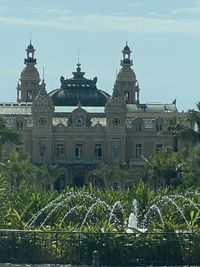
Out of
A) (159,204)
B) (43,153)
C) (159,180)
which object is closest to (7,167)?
(159,180)

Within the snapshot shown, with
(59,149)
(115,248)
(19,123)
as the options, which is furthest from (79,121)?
(115,248)

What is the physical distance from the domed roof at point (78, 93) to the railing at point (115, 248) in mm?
93271

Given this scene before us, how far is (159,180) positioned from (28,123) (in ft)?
131

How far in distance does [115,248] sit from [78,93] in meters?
97.6

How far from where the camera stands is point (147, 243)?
103 ft

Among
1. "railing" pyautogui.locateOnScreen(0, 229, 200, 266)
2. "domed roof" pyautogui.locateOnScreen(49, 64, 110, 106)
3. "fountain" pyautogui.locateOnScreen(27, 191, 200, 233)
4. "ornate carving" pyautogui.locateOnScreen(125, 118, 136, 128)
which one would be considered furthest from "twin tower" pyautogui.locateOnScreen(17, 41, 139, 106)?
"railing" pyautogui.locateOnScreen(0, 229, 200, 266)

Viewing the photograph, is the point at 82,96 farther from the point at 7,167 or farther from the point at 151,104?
the point at 7,167

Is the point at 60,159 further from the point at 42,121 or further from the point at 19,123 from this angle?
the point at 19,123

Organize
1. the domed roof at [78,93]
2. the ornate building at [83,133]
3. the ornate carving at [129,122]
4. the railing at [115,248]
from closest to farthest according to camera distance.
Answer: the railing at [115,248] < the ornate building at [83,133] < the ornate carving at [129,122] < the domed roof at [78,93]

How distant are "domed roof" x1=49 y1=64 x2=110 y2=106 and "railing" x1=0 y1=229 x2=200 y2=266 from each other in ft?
306

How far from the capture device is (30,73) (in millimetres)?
130875

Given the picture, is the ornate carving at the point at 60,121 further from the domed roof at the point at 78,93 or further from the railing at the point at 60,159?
the domed roof at the point at 78,93

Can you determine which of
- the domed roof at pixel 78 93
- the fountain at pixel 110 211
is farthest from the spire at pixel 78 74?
the fountain at pixel 110 211

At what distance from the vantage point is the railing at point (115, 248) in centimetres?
3141
